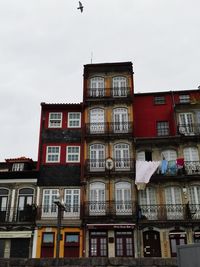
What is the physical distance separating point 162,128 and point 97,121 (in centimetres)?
605

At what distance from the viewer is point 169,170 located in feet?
87.8

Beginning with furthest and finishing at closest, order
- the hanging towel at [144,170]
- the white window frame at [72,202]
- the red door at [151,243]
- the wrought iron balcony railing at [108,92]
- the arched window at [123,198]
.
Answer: the wrought iron balcony railing at [108,92], the white window frame at [72,202], the arched window at [123,198], the hanging towel at [144,170], the red door at [151,243]

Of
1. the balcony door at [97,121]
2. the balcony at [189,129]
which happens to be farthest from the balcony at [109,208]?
the balcony at [189,129]

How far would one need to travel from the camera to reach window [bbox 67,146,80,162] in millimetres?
28411

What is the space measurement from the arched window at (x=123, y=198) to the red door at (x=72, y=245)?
150 inches

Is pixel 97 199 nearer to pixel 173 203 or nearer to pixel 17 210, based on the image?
pixel 173 203

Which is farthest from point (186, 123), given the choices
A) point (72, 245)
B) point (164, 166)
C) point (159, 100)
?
point (72, 245)

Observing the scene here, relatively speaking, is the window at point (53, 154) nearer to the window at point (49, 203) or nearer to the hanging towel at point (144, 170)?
the window at point (49, 203)

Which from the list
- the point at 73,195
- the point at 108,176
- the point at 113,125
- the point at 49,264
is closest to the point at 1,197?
the point at 73,195

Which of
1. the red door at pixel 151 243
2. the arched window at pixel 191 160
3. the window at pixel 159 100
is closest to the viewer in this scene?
the red door at pixel 151 243

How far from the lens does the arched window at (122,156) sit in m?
27.5

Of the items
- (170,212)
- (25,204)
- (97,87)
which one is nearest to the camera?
(170,212)

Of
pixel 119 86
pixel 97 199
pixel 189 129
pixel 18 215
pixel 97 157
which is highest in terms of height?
pixel 119 86

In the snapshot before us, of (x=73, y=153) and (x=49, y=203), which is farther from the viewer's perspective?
(x=73, y=153)
